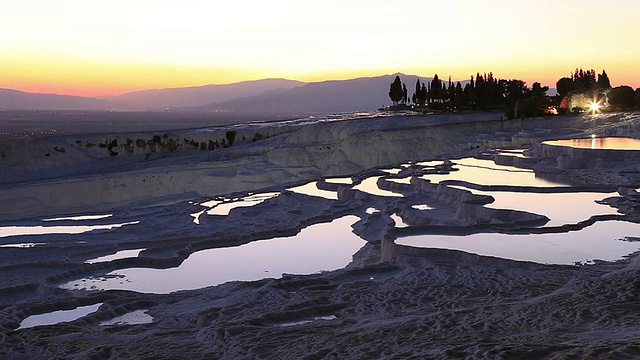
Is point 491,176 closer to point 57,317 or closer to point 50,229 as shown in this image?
point 50,229

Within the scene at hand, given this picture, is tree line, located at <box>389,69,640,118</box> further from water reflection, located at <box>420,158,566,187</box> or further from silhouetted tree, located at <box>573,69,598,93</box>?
water reflection, located at <box>420,158,566,187</box>

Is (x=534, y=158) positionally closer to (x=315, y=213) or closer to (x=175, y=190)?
(x=315, y=213)

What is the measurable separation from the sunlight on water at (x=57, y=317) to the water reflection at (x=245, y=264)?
1085 mm

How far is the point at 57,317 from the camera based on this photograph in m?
8.49

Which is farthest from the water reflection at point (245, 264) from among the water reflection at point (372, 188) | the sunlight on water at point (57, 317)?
the water reflection at point (372, 188)

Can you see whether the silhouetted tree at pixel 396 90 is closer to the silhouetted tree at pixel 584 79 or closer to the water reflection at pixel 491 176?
the silhouetted tree at pixel 584 79

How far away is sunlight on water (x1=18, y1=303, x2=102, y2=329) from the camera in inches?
325

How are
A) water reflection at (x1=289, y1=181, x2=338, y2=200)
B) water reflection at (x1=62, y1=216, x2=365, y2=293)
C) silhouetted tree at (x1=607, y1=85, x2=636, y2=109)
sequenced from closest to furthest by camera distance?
1. water reflection at (x1=62, y1=216, x2=365, y2=293)
2. water reflection at (x1=289, y1=181, x2=338, y2=200)
3. silhouetted tree at (x1=607, y1=85, x2=636, y2=109)

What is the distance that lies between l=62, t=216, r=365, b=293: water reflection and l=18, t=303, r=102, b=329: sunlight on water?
109cm

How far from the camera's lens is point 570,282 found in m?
7.93

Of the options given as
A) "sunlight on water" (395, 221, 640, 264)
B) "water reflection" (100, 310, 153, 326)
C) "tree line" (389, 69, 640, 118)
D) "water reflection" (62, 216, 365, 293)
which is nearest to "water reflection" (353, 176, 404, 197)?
"water reflection" (62, 216, 365, 293)

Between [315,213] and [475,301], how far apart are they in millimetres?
8018

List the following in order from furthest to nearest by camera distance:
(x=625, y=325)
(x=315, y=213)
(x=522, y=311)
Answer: (x=315, y=213)
(x=522, y=311)
(x=625, y=325)

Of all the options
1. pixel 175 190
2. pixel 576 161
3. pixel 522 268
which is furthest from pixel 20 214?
pixel 522 268
